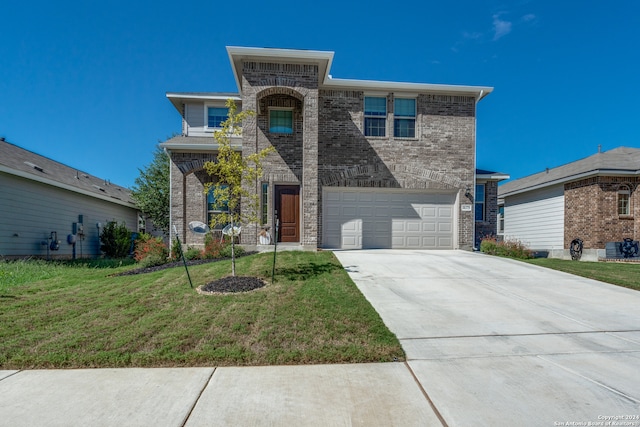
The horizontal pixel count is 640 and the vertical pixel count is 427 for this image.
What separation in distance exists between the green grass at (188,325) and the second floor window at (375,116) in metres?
7.19

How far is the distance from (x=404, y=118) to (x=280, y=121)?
4.77 m

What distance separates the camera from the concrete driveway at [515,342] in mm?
2986

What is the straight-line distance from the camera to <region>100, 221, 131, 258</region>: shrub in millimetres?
16203

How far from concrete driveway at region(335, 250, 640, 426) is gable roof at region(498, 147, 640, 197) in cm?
794

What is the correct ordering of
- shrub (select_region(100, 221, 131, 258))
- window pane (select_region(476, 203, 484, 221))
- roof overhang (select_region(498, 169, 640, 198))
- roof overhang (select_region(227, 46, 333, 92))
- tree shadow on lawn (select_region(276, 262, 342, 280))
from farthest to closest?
shrub (select_region(100, 221, 131, 258))
window pane (select_region(476, 203, 484, 221))
roof overhang (select_region(498, 169, 640, 198))
roof overhang (select_region(227, 46, 333, 92))
tree shadow on lawn (select_region(276, 262, 342, 280))

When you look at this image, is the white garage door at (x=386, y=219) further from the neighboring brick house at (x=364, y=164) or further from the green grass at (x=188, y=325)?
the green grass at (x=188, y=325)

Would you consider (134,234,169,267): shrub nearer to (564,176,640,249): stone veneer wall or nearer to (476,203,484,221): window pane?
(476,203,484,221): window pane

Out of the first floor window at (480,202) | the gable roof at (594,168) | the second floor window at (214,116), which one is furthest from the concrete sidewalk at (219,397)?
the gable roof at (594,168)

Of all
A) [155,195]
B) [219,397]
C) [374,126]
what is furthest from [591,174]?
[155,195]

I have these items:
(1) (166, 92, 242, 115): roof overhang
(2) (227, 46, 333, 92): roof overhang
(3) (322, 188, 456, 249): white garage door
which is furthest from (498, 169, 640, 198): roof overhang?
(1) (166, 92, 242, 115): roof overhang

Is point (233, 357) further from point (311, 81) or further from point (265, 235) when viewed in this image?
point (311, 81)

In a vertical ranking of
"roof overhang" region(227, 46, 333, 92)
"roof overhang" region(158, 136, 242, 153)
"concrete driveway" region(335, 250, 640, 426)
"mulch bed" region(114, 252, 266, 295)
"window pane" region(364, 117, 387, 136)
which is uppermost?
"roof overhang" region(227, 46, 333, 92)

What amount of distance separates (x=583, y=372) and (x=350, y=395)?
2.58 meters

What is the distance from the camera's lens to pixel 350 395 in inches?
125
